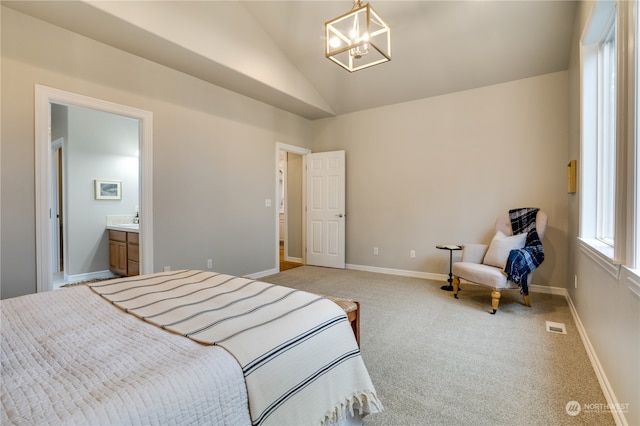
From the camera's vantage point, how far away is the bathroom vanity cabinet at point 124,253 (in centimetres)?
410

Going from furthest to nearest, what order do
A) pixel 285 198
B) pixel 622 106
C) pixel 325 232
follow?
pixel 285 198, pixel 325 232, pixel 622 106

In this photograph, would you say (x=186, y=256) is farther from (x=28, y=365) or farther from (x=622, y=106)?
(x=622, y=106)

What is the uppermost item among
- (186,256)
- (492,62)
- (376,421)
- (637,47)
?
(492,62)

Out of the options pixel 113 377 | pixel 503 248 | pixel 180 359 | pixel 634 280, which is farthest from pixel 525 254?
pixel 113 377

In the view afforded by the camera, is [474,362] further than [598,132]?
No

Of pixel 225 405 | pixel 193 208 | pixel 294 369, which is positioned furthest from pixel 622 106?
pixel 193 208

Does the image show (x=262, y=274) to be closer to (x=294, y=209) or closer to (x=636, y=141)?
(x=294, y=209)

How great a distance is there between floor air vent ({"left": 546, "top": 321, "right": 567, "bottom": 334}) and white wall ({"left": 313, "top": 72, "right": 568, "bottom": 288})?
4.12 feet

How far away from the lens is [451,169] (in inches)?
174

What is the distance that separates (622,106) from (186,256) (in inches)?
156

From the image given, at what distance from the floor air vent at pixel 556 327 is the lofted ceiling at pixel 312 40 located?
3.00 metres

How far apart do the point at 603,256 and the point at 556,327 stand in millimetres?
1269

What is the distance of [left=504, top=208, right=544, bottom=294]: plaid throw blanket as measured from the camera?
3.03 m

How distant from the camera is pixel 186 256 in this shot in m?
3.71
